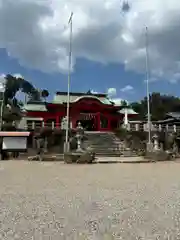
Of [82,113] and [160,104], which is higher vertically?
[160,104]

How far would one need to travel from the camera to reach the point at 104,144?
97.2 ft

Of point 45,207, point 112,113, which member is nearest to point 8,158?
point 45,207

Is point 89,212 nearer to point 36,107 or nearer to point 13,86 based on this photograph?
point 36,107

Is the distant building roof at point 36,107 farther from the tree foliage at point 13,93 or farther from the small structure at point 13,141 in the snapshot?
the small structure at point 13,141

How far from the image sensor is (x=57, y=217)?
16.2 feet

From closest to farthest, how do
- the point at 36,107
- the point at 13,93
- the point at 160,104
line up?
the point at 36,107 → the point at 13,93 → the point at 160,104

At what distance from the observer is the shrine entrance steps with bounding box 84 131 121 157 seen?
2625 centimetres

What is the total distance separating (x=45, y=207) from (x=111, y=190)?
259 centimetres

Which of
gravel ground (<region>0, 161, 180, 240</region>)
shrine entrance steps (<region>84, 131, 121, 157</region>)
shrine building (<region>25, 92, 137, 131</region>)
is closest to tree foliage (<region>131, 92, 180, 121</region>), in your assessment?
shrine building (<region>25, 92, 137, 131</region>)

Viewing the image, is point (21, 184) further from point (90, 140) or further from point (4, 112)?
point (4, 112)

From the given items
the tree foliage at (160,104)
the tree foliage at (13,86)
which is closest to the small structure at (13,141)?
the tree foliage at (13,86)

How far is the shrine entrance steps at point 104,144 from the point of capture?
2625 cm

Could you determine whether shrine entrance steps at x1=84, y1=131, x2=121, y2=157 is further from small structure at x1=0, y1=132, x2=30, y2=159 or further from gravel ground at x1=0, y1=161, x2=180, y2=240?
gravel ground at x1=0, y1=161, x2=180, y2=240

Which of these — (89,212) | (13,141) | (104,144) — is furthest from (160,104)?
(89,212)
